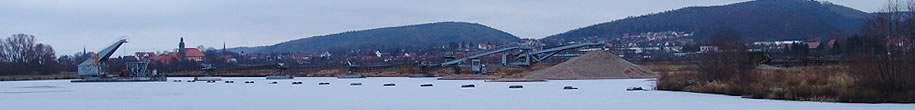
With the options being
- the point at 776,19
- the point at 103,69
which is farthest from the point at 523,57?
the point at 776,19

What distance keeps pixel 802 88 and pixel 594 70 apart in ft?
77.3

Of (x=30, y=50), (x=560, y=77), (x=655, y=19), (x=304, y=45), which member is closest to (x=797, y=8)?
(x=655, y=19)

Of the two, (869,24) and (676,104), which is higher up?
(869,24)

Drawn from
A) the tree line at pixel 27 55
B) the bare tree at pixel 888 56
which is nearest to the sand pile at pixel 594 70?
the bare tree at pixel 888 56

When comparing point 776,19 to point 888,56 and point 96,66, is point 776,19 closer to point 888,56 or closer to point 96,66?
point 96,66

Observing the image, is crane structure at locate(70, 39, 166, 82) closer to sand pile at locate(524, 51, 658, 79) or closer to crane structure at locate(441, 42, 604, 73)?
crane structure at locate(441, 42, 604, 73)

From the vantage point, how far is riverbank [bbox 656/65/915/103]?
14750 mm

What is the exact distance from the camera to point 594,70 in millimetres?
39656

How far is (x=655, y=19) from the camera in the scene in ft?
393

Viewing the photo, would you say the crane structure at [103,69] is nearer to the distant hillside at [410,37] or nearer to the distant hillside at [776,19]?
the distant hillside at [776,19]

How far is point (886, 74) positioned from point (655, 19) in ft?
350

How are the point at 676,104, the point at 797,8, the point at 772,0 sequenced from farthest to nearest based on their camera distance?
the point at 772,0 → the point at 797,8 → the point at 676,104

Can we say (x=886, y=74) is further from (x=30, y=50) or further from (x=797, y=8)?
(x=797, y=8)

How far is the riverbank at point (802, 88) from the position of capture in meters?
14.8
